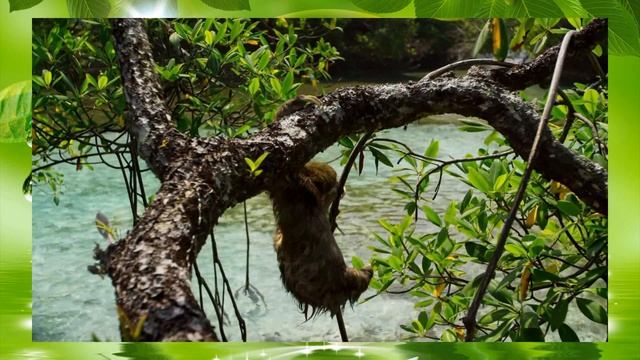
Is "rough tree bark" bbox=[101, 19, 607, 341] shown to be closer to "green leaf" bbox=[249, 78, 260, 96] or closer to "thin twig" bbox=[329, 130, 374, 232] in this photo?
"thin twig" bbox=[329, 130, 374, 232]

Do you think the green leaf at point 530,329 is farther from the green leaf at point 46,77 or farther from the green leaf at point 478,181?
the green leaf at point 46,77

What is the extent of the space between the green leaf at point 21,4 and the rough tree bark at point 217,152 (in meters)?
0.26

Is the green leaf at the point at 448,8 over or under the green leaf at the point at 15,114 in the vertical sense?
over

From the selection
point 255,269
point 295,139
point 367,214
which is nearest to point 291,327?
point 255,269

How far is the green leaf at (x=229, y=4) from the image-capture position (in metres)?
1.50

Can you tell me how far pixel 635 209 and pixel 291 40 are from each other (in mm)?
879

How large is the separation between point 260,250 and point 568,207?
806 mm

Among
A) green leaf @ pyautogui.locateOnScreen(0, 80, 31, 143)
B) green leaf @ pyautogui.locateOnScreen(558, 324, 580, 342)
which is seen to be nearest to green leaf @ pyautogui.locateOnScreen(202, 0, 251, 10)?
green leaf @ pyautogui.locateOnScreen(0, 80, 31, 143)

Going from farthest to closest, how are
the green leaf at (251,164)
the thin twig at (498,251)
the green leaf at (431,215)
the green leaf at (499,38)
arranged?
the green leaf at (431,215) → the green leaf at (499,38) → the green leaf at (251,164) → the thin twig at (498,251)

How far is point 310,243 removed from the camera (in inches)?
55.8

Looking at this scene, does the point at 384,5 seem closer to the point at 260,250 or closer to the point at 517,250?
the point at 517,250

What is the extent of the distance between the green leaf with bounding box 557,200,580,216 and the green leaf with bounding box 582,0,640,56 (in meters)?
0.37

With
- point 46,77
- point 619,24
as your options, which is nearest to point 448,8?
point 619,24

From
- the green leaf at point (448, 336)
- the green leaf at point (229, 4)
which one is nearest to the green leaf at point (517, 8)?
the green leaf at point (229, 4)
